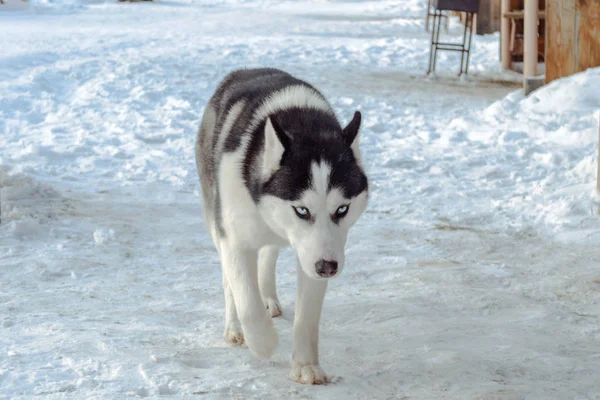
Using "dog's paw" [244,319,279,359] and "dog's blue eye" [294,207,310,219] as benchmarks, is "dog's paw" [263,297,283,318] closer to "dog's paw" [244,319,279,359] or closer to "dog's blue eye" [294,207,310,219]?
"dog's paw" [244,319,279,359]

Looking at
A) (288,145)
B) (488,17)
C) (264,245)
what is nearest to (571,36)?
(264,245)

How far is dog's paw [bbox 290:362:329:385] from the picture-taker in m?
3.64

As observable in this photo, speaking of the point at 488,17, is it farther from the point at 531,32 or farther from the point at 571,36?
the point at 571,36

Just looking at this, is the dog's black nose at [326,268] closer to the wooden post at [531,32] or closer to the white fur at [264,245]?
the white fur at [264,245]

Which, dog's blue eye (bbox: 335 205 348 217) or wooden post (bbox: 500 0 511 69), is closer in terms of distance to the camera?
dog's blue eye (bbox: 335 205 348 217)

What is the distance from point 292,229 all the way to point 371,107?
736 cm

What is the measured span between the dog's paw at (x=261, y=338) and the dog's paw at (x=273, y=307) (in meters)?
0.81

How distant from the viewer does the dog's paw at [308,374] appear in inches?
143

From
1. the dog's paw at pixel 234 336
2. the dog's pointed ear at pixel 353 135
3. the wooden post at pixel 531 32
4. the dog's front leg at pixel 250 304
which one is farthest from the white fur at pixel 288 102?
the wooden post at pixel 531 32

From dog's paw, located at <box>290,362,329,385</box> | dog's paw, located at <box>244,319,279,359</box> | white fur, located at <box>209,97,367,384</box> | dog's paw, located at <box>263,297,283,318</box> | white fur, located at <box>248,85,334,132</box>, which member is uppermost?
white fur, located at <box>248,85,334,132</box>

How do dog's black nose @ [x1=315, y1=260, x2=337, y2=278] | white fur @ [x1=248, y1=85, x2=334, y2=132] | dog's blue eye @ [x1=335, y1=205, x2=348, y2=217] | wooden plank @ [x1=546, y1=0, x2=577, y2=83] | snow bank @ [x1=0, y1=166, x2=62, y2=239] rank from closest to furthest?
dog's black nose @ [x1=315, y1=260, x2=337, y2=278]
dog's blue eye @ [x1=335, y1=205, x2=348, y2=217]
white fur @ [x1=248, y1=85, x2=334, y2=132]
snow bank @ [x1=0, y1=166, x2=62, y2=239]
wooden plank @ [x1=546, y1=0, x2=577, y2=83]

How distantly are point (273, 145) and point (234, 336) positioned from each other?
115 centimetres

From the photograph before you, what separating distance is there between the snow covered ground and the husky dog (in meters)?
0.24

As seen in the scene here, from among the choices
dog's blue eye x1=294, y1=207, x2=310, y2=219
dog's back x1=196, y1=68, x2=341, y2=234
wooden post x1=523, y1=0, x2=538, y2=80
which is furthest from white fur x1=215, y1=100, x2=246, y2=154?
wooden post x1=523, y1=0, x2=538, y2=80
